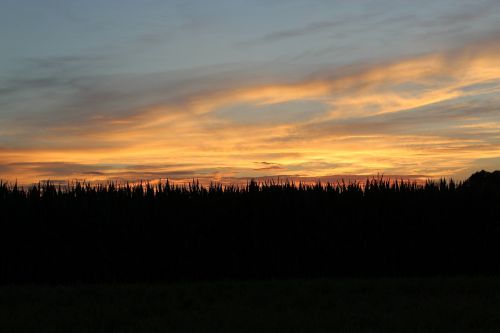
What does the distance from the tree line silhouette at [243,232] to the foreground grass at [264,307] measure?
334cm

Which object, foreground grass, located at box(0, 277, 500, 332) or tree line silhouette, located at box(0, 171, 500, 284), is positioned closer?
foreground grass, located at box(0, 277, 500, 332)

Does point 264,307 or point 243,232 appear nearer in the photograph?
point 264,307

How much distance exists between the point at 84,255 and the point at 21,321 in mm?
8026

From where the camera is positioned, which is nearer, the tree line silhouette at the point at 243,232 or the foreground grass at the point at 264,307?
the foreground grass at the point at 264,307

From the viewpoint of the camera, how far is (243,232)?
69.1ft

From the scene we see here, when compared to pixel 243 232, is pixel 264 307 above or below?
below

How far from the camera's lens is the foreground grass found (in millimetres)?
Result: 11898

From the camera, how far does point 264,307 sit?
1388 cm

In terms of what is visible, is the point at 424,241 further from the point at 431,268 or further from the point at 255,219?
the point at 255,219

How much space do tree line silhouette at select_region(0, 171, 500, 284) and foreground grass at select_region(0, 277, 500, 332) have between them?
3.34m

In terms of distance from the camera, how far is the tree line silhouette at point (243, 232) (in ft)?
66.8

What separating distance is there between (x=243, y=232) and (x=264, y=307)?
7.25 meters

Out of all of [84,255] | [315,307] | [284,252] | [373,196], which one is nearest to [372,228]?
[373,196]

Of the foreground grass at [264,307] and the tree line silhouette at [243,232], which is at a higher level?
the tree line silhouette at [243,232]
